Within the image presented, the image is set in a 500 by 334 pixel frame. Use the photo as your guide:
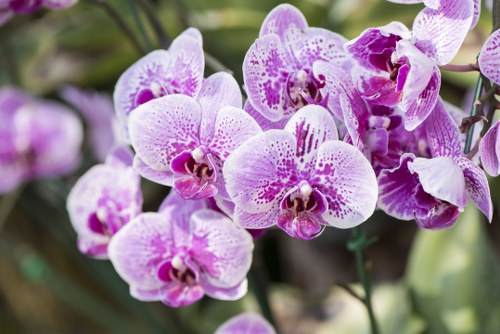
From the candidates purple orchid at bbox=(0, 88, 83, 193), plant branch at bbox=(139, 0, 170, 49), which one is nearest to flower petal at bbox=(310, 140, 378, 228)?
plant branch at bbox=(139, 0, 170, 49)

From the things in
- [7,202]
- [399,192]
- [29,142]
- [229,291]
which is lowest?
[7,202]

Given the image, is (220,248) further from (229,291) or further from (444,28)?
(444,28)

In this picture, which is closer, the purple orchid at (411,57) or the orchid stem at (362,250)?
the purple orchid at (411,57)

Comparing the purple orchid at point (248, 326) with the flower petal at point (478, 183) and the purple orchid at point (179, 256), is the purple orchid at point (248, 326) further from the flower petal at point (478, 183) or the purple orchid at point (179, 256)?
the flower petal at point (478, 183)

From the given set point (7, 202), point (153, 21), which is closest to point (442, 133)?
point (153, 21)

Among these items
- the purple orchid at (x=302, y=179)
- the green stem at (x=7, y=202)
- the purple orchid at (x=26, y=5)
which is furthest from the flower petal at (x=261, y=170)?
the green stem at (x=7, y=202)

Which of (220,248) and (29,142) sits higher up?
(220,248)

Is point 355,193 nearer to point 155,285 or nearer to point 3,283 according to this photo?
point 155,285
